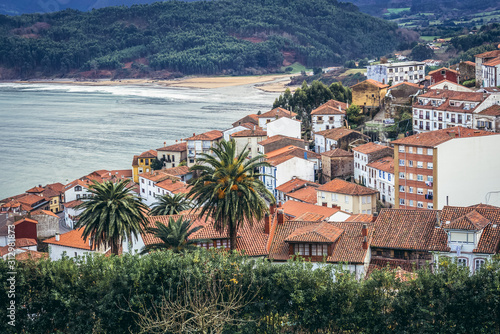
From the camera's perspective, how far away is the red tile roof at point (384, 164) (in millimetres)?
52244

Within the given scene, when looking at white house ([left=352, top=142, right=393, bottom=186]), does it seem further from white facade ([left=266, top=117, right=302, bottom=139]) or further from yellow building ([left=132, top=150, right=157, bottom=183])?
yellow building ([left=132, top=150, right=157, bottom=183])

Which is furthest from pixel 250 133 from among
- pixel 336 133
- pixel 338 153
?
pixel 338 153

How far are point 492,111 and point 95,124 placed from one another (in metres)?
80.2

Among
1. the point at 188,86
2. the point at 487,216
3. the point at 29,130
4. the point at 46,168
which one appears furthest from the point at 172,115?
the point at 487,216

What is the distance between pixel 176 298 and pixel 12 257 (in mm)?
6686

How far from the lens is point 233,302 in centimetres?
2180

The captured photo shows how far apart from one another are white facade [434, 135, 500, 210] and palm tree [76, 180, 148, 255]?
23.2 m

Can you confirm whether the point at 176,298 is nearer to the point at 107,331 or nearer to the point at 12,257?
the point at 107,331

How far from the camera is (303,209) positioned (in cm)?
4566

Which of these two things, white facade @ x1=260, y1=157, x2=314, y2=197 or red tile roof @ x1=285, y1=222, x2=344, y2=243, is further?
white facade @ x1=260, y1=157, x2=314, y2=197

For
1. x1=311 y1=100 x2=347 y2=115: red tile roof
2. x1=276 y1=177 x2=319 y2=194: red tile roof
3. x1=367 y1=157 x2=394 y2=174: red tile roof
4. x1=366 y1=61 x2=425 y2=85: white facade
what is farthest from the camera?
x1=366 y1=61 x2=425 y2=85: white facade

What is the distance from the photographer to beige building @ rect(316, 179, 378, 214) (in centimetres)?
4944

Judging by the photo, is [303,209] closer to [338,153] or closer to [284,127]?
[338,153]

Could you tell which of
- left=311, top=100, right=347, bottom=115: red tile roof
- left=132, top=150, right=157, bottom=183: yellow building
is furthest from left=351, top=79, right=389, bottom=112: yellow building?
left=132, top=150, right=157, bottom=183: yellow building
